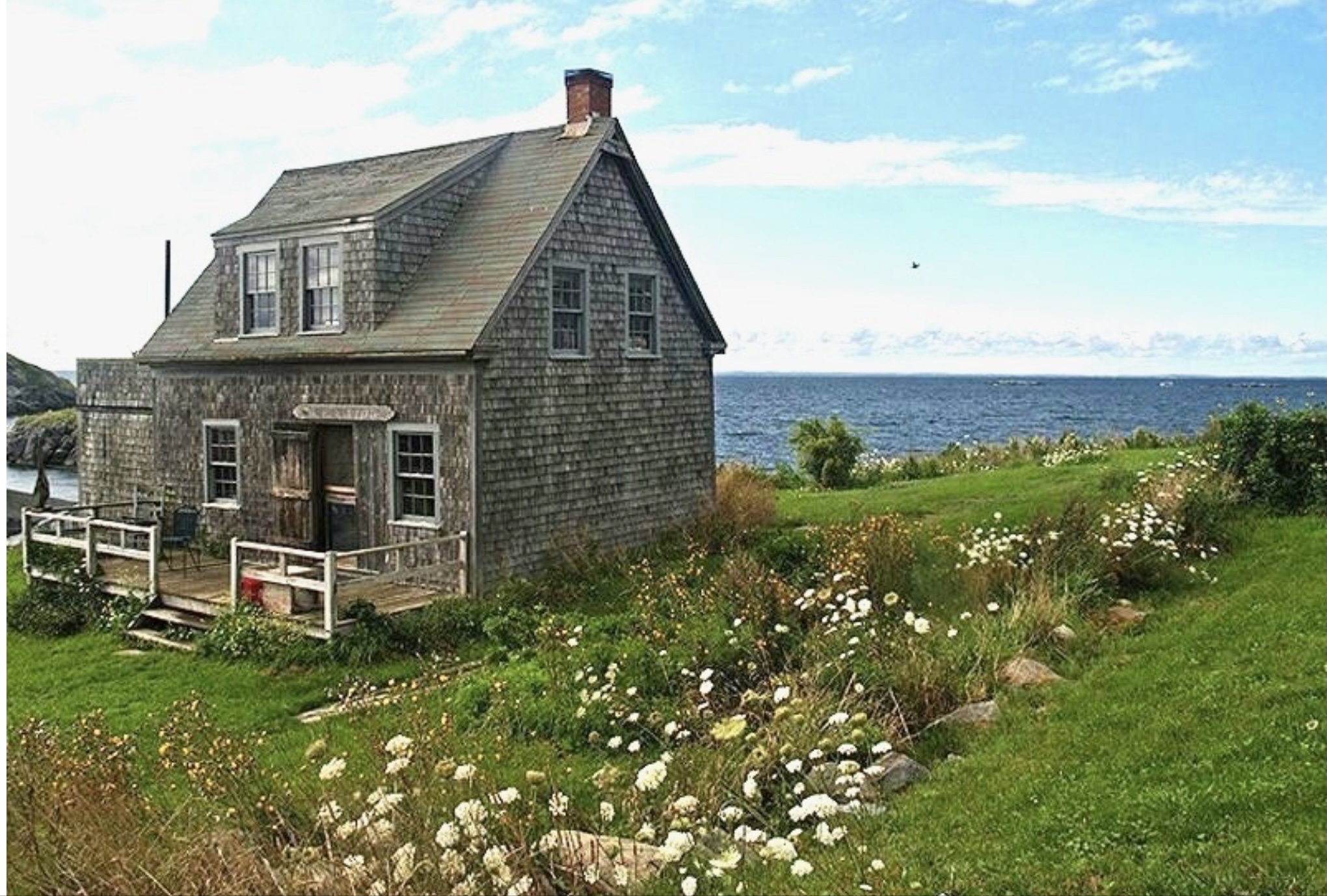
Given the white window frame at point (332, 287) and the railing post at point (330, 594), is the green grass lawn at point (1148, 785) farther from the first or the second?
the white window frame at point (332, 287)

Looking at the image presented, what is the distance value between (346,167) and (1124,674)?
713 inches

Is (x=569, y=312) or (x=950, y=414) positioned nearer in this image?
(x=569, y=312)

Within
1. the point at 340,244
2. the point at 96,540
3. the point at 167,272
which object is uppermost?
the point at 167,272

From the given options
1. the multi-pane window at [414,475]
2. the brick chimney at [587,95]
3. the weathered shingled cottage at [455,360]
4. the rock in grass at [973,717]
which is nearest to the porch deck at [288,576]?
the weathered shingled cottage at [455,360]

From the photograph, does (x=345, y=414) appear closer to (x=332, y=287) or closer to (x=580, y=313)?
(x=332, y=287)

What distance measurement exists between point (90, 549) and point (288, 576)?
5257 mm

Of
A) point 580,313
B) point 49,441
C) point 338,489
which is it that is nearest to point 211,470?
→ point 338,489

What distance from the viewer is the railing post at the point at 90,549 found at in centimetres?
1948

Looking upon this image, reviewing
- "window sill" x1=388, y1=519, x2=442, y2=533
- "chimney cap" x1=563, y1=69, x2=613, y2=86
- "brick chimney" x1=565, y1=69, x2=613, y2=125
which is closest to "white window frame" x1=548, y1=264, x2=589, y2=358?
"brick chimney" x1=565, y1=69, x2=613, y2=125

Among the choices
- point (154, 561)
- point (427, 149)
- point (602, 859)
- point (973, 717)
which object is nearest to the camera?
point (602, 859)

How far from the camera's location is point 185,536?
2041 centimetres

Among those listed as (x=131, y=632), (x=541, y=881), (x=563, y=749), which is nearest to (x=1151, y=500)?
(x=563, y=749)

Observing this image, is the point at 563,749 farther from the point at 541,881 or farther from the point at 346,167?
the point at 346,167

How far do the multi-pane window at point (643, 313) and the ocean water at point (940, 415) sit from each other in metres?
10.7
